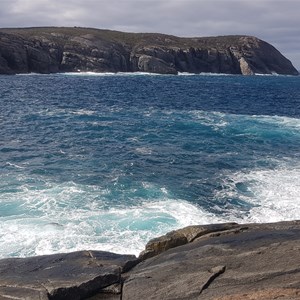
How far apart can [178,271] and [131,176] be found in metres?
17.9

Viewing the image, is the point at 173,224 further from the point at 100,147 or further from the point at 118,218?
the point at 100,147

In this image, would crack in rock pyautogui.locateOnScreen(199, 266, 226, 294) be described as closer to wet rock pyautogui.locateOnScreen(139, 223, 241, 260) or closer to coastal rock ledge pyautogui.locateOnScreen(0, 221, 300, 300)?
coastal rock ledge pyautogui.locateOnScreen(0, 221, 300, 300)

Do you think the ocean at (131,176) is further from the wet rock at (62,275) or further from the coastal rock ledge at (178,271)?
the coastal rock ledge at (178,271)

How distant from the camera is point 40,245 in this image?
18438 millimetres

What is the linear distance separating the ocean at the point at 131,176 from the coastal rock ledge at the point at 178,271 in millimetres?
4626

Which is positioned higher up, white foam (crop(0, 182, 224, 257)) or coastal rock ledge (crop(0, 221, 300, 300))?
coastal rock ledge (crop(0, 221, 300, 300))

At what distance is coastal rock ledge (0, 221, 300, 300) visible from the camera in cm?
1034

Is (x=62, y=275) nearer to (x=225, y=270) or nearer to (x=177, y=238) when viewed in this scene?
(x=177, y=238)

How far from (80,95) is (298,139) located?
46.7m

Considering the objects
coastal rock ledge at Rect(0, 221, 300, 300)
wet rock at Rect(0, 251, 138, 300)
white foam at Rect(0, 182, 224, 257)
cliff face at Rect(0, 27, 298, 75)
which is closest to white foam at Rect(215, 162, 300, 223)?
white foam at Rect(0, 182, 224, 257)

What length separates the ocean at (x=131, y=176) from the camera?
2045 centimetres

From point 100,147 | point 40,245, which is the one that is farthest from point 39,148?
point 40,245

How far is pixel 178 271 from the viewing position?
11477 millimetres

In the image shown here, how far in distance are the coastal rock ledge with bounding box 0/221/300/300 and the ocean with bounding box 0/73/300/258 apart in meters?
4.63
